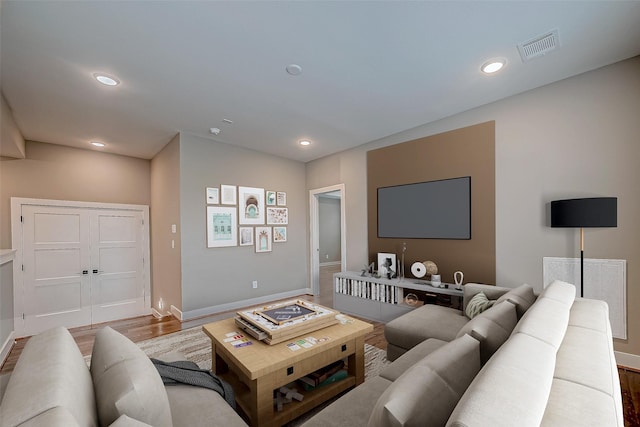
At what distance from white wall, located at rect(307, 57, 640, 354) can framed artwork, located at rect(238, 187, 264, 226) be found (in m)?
3.19

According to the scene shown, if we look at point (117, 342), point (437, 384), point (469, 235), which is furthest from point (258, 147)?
point (437, 384)

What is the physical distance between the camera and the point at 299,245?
5.36 meters

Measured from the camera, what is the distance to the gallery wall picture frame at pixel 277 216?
4895 mm

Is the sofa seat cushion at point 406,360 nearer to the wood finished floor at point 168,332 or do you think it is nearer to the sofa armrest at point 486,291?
the sofa armrest at point 486,291

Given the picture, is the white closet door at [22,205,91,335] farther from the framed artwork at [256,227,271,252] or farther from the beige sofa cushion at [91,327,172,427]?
the beige sofa cushion at [91,327,172,427]

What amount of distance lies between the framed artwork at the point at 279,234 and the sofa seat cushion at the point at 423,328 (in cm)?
298

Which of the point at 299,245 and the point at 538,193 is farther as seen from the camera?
the point at 299,245

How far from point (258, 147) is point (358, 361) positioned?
3.68 m

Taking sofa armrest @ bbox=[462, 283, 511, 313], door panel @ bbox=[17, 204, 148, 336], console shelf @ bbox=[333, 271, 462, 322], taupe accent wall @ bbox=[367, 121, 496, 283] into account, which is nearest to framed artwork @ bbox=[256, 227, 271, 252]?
console shelf @ bbox=[333, 271, 462, 322]

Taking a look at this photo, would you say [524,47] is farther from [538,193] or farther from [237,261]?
[237,261]

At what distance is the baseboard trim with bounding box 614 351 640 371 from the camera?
7.63 feet

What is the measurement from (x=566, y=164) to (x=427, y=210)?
4.90 ft

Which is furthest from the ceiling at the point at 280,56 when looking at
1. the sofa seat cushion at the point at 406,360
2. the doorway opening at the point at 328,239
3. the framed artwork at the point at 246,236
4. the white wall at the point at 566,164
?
the doorway opening at the point at 328,239

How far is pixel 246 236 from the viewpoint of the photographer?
454 centimetres
